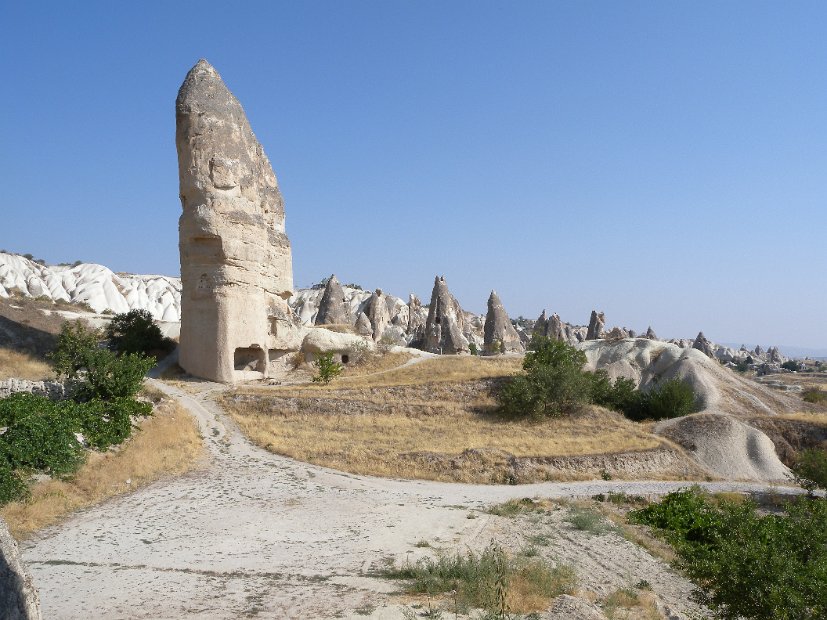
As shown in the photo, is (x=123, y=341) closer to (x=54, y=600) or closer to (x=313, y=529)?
(x=313, y=529)

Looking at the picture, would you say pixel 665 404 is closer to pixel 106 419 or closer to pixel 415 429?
pixel 415 429

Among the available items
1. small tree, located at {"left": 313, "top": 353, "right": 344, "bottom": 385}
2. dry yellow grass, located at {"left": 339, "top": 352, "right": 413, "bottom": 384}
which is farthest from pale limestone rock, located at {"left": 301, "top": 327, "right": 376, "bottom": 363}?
small tree, located at {"left": 313, "top": 353, "right": 344, "bottom": 385}

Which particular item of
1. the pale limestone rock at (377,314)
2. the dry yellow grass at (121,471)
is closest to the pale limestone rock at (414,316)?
the pale limestone rock at (377,314)

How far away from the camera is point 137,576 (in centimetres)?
741

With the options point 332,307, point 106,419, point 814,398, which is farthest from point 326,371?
point 814,398

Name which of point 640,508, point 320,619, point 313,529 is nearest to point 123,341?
point 313,529

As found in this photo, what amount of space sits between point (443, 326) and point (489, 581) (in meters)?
38.0

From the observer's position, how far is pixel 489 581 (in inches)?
274

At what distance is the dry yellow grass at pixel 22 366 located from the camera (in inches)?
822

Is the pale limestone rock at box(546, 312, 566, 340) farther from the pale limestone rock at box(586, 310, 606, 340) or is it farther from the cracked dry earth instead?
the cracked dry earth

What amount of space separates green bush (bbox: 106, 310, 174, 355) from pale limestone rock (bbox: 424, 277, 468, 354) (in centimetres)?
1947

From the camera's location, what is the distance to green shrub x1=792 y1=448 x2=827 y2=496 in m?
16.5

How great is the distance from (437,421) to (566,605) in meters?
15.6

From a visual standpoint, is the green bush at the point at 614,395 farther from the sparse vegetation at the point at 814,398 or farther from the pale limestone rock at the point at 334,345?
the pale limestone rock at the point at 334,345
